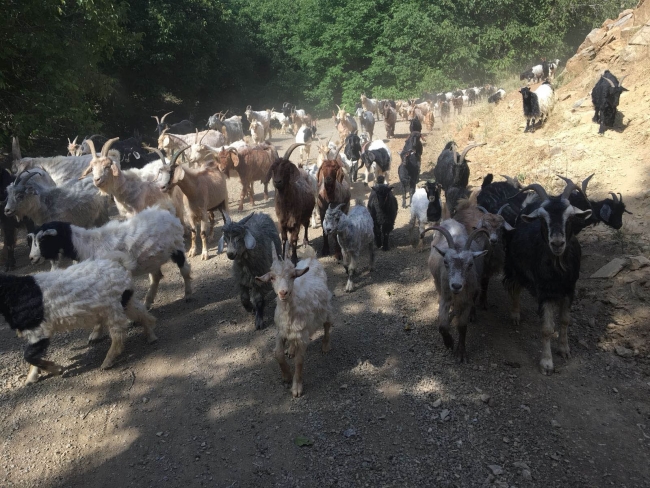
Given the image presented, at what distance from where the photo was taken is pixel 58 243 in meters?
5.95

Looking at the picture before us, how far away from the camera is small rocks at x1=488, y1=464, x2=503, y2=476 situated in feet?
12.4

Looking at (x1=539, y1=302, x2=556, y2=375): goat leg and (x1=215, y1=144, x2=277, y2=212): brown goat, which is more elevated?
(x1=215, y1=144, x2=277, y2=212): brown goat

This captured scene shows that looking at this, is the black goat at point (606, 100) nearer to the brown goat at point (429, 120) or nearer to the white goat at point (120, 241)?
the white goat at point (120, 241)

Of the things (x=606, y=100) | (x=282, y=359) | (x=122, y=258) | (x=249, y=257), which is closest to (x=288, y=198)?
(x=249, y=257)

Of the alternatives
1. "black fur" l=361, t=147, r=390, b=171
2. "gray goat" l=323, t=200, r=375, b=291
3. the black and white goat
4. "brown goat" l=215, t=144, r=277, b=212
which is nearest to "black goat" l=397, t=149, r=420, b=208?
"black fur" l=361, t=147, r=390, b=171

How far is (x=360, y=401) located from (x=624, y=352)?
9.57ft

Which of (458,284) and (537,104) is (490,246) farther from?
(537,104)

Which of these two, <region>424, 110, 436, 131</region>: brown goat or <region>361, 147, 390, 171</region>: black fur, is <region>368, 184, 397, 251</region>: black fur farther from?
<region>424, 110, 436, 131</region>: brown goat

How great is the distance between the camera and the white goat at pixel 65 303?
495 cm

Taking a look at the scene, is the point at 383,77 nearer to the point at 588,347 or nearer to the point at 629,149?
the point at 629,149

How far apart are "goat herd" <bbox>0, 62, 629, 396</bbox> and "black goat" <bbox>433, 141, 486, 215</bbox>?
4 cm

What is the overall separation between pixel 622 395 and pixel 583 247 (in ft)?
9.75

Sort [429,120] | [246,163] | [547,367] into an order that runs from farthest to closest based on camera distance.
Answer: [429,120]
[246,163]
[547,367]

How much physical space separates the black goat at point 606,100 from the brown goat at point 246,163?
24.2 feet
